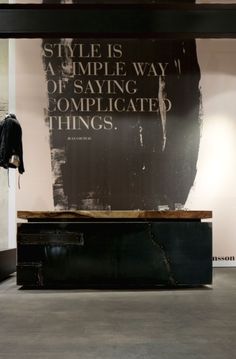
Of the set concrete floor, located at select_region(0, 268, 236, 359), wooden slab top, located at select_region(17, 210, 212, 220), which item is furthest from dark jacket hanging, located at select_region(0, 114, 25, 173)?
concrete floor, located at select_region(0, 268, 236, 359)

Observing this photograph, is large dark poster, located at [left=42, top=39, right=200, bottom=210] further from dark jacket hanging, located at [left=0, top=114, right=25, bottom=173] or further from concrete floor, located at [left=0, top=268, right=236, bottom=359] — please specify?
concrete floor, located at [left=0, top=268, right=236, bottom=359]

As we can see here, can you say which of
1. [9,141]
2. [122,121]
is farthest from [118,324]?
[122,121]

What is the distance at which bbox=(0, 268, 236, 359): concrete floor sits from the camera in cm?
194

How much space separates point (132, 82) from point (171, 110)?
25.6 inches

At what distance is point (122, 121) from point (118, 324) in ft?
12.5

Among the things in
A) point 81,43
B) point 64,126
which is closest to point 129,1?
point 81,43

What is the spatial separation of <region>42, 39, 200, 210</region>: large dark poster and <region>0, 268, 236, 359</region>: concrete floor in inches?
89.5

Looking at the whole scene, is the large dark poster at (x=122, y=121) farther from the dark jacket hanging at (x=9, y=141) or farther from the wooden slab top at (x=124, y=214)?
the wooden slab top at (x=124, y=214)

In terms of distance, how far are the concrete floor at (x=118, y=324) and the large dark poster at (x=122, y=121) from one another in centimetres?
227

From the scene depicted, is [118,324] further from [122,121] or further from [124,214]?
[122,121]

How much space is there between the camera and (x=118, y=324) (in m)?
2.46

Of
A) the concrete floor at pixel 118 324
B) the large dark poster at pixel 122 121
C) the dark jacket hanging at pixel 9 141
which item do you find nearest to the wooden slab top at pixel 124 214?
the concrete floor at pixel 118 324

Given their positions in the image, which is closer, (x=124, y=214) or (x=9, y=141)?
(x=124, y=214)

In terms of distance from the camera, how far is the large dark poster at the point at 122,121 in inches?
230
